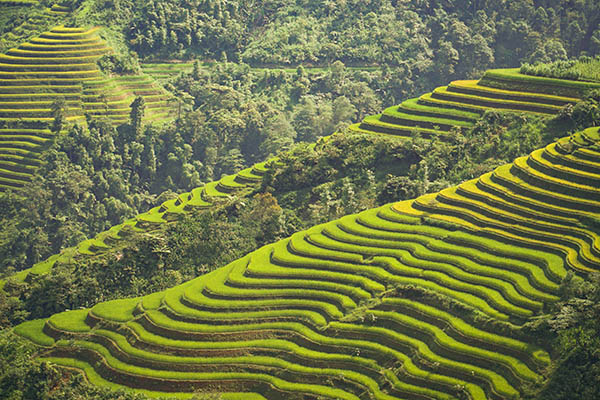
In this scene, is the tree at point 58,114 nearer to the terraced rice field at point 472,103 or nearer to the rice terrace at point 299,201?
the rice terrace at point 299,201

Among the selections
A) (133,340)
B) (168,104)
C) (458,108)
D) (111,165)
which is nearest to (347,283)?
(133,340)

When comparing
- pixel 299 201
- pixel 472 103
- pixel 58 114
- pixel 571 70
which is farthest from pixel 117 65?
pixel 571 70

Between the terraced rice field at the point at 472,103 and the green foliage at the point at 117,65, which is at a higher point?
the green foliage at the point at 117,65

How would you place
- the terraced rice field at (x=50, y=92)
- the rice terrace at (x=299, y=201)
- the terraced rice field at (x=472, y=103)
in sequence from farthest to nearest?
the terraced rice field at (x=50, y=92) < the terraced rice field at (x=472, y=103) < the rice terrace at (x=299, y=201)

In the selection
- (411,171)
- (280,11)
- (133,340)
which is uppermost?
(280,11)

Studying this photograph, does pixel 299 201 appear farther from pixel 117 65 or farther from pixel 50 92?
pixel 117 65

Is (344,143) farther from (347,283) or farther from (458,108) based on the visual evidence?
(347,283)

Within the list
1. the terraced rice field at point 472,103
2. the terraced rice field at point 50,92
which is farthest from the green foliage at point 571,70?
the terraced rice field at point 50,92
